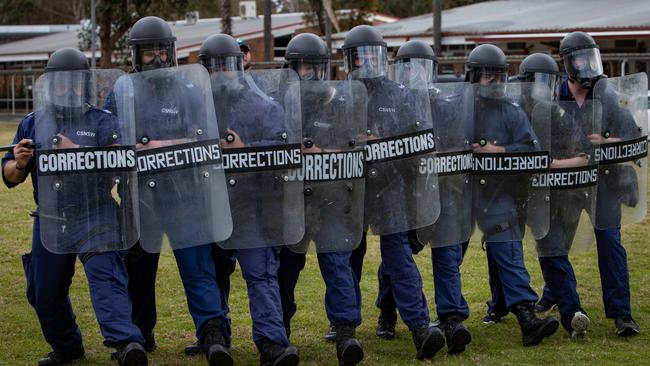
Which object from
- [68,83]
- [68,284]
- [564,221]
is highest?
[68,83]

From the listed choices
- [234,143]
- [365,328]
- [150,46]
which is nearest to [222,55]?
[150,46]

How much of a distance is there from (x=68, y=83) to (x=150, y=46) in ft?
1.81

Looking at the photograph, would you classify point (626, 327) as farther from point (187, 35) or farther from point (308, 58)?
point (187, 35)

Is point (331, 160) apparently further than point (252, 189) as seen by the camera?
Yes

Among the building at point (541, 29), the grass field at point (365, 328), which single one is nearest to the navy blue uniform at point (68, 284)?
the grass field at point (365, 328)

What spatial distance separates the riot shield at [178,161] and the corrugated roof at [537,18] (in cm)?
2273

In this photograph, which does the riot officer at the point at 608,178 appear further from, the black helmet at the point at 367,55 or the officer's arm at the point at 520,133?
the black helmet at the point at 367,55

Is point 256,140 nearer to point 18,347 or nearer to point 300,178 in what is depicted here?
point 300,178

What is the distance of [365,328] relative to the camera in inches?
297

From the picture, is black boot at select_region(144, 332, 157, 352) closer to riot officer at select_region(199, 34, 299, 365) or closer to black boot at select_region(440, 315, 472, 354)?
riot officer at select_region(199, 34, 299, 365)

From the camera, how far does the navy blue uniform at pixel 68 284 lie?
5.77m

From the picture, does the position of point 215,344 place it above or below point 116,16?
below

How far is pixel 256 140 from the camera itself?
6129 mm

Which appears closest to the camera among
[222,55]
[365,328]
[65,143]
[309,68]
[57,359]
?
[65,143]
